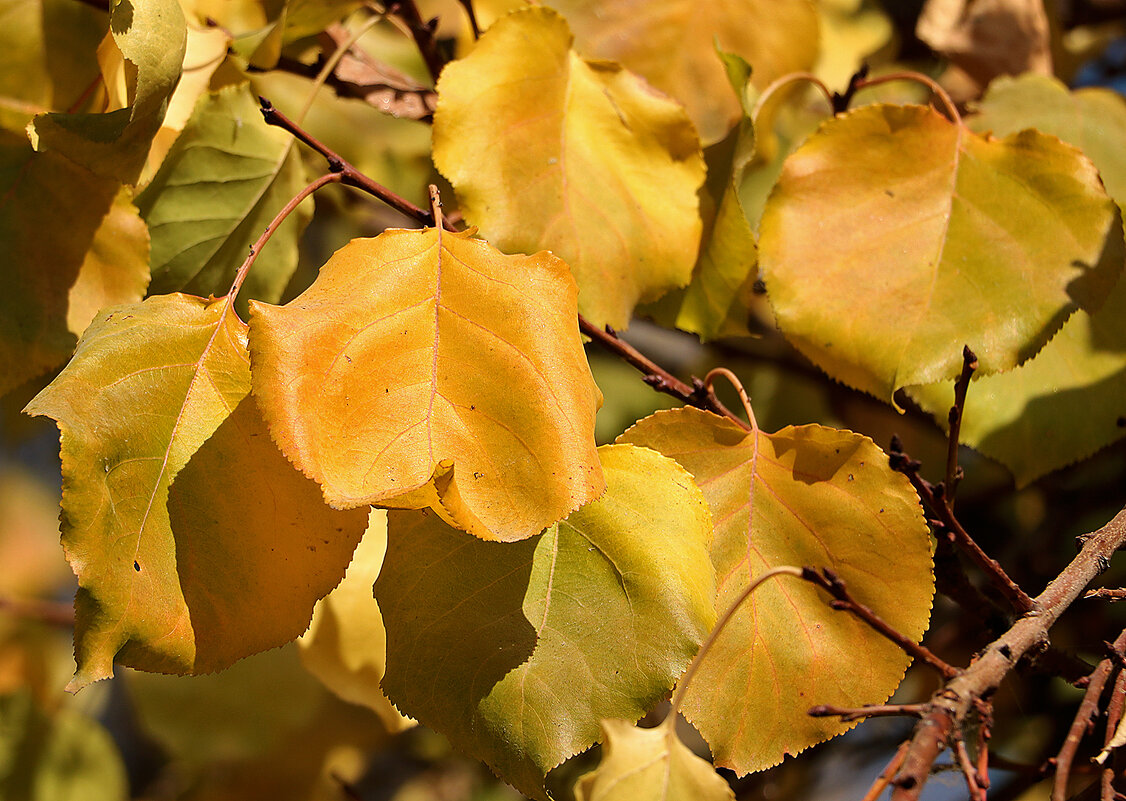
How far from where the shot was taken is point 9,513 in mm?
1819

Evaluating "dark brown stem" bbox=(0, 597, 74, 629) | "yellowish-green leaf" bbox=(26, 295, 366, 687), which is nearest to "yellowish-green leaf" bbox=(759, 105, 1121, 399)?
"yellowish-green leaf" bbox=(26, 295, 366, 687)

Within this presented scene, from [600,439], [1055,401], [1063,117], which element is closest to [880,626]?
[1055,401]

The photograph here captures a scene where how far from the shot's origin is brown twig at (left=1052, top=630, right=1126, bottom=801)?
341 millimetres

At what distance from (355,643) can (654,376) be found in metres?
0.25

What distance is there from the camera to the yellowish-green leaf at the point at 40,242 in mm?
521

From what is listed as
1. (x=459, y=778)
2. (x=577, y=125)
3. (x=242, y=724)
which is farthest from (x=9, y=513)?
(x=577, y=125)

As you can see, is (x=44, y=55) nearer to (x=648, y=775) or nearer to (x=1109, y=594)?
(x=648, y=775)

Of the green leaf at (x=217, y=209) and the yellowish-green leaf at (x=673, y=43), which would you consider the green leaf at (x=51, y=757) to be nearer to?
the green leaf at (x=217, y=209)

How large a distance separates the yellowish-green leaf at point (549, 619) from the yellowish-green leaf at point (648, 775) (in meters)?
0.04

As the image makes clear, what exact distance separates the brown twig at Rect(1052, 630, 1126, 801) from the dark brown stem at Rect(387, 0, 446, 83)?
55 centimetres

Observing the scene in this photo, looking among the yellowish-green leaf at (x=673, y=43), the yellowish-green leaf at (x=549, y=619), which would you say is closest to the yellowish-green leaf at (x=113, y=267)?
the yellowish-green leaf at (x=549, y=619)

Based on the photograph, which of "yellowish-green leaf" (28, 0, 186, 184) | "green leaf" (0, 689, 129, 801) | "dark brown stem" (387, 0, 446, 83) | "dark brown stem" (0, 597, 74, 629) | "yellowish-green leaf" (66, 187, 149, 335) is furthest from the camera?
"dark brown stem" (0, 597, 74, 629)

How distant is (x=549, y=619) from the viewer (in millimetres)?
425

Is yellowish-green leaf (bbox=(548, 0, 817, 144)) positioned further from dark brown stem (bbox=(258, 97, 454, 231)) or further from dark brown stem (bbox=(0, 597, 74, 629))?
dark brown stem (bbox=(0, 597, 74, 629))
